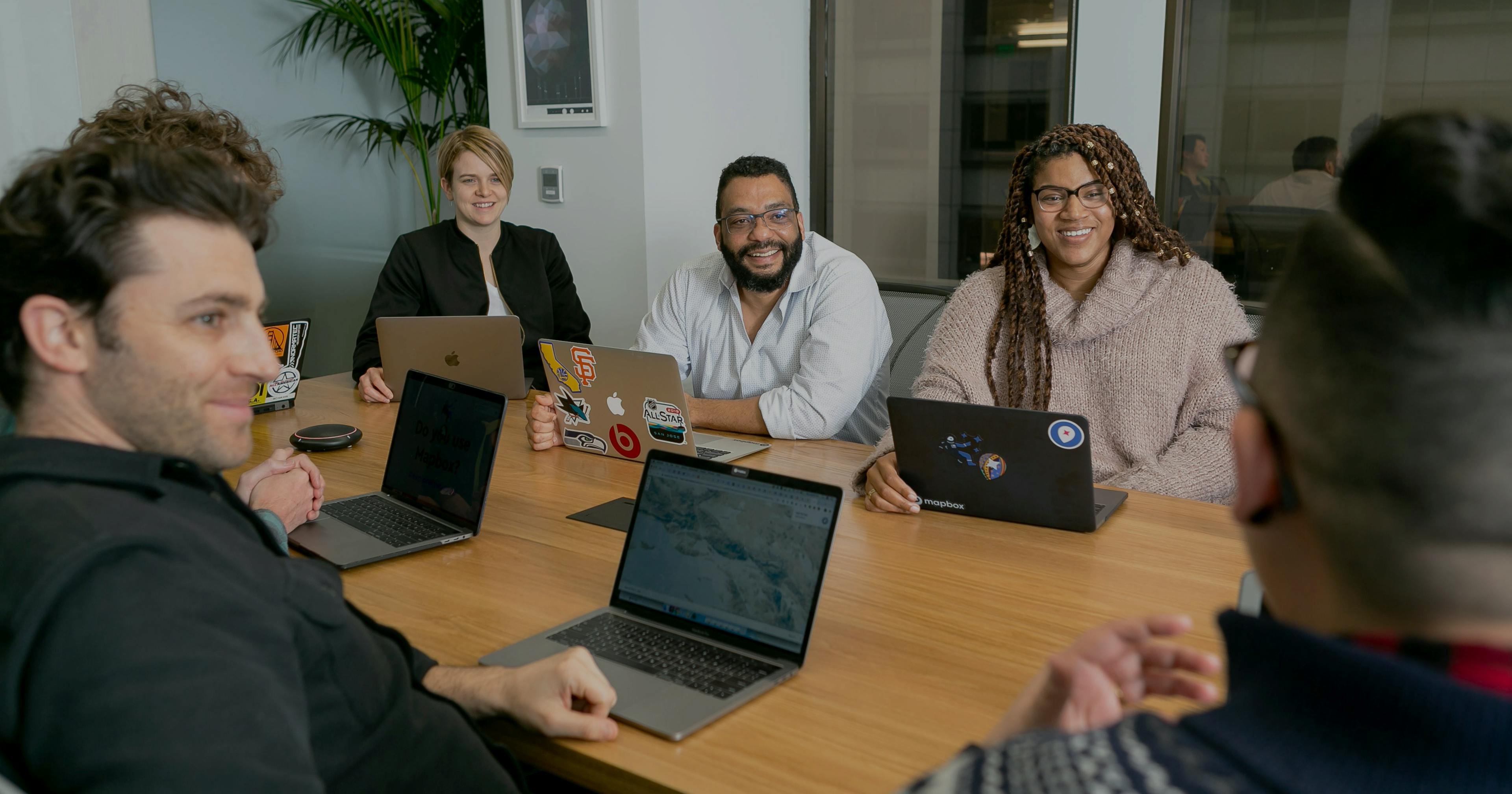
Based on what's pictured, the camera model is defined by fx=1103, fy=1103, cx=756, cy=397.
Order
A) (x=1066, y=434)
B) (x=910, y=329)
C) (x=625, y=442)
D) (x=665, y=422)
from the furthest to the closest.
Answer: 1. (x=910, y=329)
2. (x=625, y=442)
3. (x=665, y=422)
4. (x=1066, y=434)

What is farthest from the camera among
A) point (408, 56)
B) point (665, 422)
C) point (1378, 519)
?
point (408, 56)

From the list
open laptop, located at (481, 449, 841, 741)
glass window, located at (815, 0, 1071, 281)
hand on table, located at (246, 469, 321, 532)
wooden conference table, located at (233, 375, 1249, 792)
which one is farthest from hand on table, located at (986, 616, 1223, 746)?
glass window, located at (815, 0, 1071, 281)

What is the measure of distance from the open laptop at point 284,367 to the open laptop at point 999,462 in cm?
171

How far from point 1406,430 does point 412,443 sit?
170 centimetres

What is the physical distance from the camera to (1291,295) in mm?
596

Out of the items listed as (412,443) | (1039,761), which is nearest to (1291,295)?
(1039,761)

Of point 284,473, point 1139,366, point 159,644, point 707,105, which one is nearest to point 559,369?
point 284,473

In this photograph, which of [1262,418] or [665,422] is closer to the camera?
[1262,418]

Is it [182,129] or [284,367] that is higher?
[182,129]

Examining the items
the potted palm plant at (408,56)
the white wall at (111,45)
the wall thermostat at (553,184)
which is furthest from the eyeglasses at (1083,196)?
the white wall at (111,45)

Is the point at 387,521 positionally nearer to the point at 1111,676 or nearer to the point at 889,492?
the point at 889,492

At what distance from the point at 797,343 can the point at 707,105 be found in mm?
1524

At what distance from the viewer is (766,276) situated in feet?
9.12

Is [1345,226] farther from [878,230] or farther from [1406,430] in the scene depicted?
[878,230]
